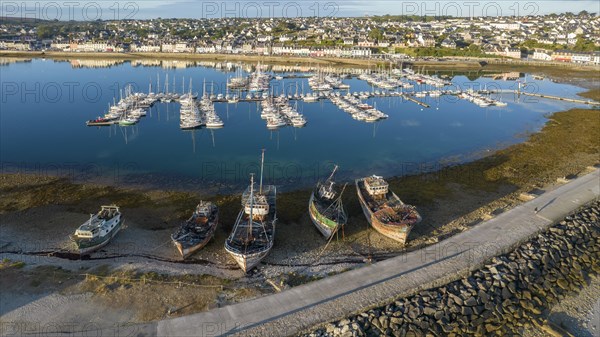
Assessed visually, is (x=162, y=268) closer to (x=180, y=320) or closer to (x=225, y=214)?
(x=180, y=320)

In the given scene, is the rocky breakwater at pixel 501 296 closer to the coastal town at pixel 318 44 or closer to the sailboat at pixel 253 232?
the sailboat at pixel 253 232

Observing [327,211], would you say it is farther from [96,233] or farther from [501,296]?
[96,233]

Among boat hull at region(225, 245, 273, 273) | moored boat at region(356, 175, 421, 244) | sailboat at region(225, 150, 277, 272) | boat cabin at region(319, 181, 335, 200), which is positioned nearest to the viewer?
boat hull at region(225, 245, 273, 273)

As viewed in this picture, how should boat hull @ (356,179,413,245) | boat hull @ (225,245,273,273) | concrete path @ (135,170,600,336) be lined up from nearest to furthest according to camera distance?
concrete path @ (135,170,600,336), boat hull @ (225,245,273,273), boat hull @ (356,179,413,245)

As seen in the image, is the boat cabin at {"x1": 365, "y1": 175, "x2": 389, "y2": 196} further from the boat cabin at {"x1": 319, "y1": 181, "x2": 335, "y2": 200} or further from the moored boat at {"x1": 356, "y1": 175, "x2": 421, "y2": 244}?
the boat cabin at {"x1": 319, "y1": 181, "x2": 335, "y2": 200}

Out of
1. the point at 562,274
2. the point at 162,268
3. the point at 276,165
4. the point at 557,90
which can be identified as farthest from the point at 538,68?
the point at 162,268

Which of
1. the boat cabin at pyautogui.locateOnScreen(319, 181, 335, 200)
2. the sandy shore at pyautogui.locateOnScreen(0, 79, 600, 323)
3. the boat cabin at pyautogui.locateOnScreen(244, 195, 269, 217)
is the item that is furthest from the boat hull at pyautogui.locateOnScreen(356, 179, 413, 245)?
the boat cabin at pyautogui.locateOnScreen(244, 195, 269, 217)
